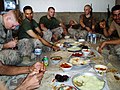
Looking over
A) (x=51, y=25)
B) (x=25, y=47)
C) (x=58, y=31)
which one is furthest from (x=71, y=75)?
(x=51, y=25)

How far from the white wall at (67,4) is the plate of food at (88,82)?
14.2 ft

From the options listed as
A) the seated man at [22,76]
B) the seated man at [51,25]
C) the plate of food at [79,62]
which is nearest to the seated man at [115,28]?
the plate of food at [79,62]

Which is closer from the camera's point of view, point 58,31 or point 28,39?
point 28,39

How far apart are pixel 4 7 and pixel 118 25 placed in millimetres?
3560

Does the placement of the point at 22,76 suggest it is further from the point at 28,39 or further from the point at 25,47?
the point at 28,39

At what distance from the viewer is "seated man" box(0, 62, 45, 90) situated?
1270 millimetres

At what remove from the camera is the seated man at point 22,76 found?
1.27 metres

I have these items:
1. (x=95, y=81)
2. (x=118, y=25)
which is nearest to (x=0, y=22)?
(x=95, y=81)

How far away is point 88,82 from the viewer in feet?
4.98

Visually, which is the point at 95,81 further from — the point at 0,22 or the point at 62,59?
the point at 0,22

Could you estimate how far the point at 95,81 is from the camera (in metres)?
1.54

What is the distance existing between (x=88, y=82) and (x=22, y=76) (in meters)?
0.81

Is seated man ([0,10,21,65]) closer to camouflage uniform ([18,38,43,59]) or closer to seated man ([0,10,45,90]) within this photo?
seated man ([0,10,45,90])

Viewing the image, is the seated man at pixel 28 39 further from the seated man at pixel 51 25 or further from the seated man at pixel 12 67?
the seated man at pixel 51 25
